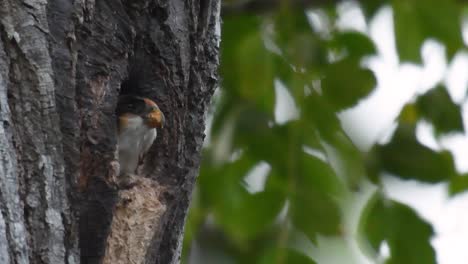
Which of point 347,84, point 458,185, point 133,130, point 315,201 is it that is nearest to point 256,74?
point 347,84

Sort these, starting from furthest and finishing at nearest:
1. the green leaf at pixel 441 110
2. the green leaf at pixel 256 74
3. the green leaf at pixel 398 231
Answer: the green leaf at pixel 441 110 → the green leaf at pixel 256 74 → the green leaf at pixel 398 231

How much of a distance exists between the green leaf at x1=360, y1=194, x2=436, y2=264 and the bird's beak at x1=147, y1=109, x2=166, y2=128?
0.84 metres

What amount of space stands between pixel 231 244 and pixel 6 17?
137cm

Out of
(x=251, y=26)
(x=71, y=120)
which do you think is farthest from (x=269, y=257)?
(x=71, y=120)

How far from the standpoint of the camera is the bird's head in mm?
1715

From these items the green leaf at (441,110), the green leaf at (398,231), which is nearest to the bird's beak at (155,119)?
the green leaf at (398,231)

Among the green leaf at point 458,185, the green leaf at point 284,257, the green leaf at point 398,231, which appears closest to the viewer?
the green leaf at point 284,257

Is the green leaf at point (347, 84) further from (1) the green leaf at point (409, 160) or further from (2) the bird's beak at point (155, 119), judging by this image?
(2) the bird's beak at point (155, 119)

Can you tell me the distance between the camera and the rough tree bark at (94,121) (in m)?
1.46

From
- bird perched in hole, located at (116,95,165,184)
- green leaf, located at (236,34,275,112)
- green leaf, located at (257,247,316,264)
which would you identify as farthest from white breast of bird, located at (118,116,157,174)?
green leaf, located at (236,34,275,112)

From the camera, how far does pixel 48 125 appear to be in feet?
4.91

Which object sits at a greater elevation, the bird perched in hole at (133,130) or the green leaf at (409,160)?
the green leaf at (409,160)

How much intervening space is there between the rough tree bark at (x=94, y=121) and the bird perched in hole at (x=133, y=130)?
0.7 inches

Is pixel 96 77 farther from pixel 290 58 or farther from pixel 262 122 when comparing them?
pixel 290 58
